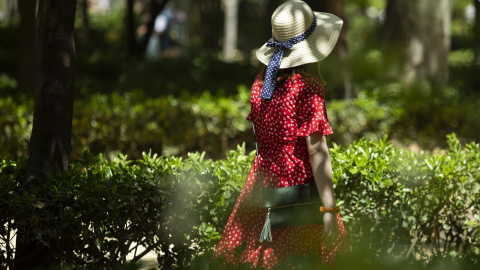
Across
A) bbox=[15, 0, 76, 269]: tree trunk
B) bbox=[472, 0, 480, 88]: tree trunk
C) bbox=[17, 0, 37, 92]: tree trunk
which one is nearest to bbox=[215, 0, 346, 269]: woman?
bbox=[15, 0, 76, 269]: tree trunk

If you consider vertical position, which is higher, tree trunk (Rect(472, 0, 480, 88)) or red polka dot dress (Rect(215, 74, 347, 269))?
tree trunk (Rect(472, 0, 480, 88))

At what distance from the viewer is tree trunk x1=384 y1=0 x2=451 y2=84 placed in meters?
12.9

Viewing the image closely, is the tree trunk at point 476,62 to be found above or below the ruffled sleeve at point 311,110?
above

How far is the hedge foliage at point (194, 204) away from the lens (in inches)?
149

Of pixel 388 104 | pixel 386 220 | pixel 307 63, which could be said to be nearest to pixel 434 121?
pixel 388 104

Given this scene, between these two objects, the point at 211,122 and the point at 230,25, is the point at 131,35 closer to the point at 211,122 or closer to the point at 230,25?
the point at 211,122

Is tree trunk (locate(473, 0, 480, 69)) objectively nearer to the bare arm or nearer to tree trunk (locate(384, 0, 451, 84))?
tree trunk (locate(384, 0, 451, 84))

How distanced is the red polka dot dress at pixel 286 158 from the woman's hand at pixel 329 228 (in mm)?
59

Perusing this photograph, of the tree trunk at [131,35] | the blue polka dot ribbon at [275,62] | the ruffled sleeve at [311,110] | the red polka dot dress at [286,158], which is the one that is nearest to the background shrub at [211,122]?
the red polka dot dress at [286,158]

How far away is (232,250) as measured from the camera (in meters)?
3.42

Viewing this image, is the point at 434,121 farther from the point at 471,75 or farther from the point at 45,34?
the point at 471,75

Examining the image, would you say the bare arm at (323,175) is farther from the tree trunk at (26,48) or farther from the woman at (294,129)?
the tree trunk at (26,48)

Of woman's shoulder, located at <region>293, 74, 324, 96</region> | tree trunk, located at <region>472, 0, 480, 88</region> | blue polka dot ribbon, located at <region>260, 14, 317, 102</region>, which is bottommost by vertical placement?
woman's shoulder, located at <region>293, 74, 324, 96</region>

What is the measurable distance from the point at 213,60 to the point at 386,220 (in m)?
11.6
